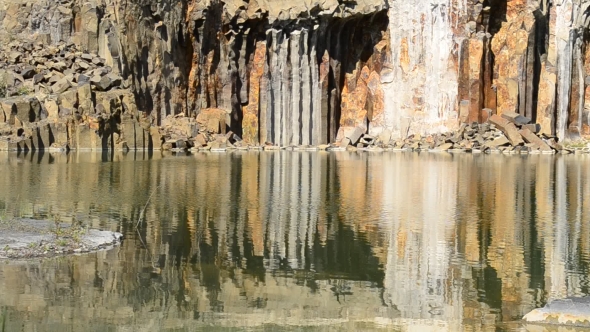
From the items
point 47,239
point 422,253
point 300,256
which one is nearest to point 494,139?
point 422,253

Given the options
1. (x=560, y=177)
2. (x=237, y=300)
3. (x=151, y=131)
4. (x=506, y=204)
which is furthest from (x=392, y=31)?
(x=237, y=300)

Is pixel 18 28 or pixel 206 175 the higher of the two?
pixel 18 28

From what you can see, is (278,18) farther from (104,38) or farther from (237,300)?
(237,300)

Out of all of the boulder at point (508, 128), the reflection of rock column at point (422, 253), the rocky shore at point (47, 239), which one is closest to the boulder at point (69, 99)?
the reflection of rock column at point (422, 253)

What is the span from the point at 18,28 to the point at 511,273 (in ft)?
156

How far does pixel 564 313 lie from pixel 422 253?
4967 millimetres

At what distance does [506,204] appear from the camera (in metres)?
22.2

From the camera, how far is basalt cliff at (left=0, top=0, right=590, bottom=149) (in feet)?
174

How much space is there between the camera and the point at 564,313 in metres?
9.81

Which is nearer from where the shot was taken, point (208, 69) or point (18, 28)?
point (18, 28)

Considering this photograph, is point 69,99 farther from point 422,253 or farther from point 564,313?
point 564,313

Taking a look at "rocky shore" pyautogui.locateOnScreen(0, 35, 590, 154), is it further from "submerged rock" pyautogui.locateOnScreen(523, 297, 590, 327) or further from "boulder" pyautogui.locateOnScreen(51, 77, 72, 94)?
"submerged rock" pyautogui.locateOnScreen(523, 297, 590, 327)

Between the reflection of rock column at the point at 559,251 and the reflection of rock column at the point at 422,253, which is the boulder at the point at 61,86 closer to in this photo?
the reflection of rock column at the point at 422,253

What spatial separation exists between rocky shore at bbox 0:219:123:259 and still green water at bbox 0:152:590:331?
1.16 feet
